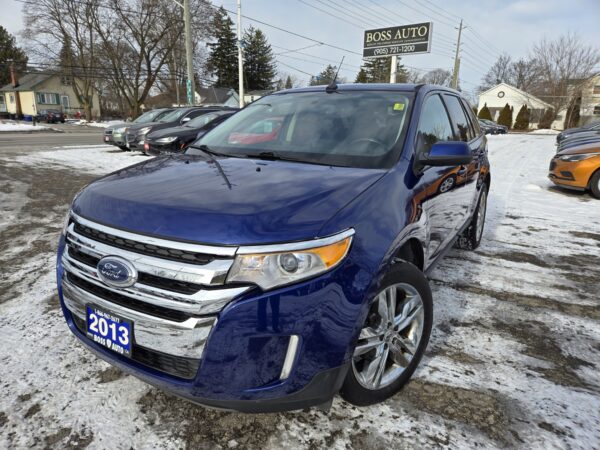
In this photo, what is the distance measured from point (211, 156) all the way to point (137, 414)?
1.55 meters

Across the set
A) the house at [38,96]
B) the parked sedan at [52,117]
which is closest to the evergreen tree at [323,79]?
the parked sedan at [52,117]

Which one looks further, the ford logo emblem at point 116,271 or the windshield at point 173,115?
the windshield at point 173,115

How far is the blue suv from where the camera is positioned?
1479 millimetres

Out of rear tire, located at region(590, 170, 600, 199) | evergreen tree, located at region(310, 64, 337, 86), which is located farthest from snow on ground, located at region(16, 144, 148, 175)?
rear tire, located at region(590, 170, 600, 199)

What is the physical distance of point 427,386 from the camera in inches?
86.4

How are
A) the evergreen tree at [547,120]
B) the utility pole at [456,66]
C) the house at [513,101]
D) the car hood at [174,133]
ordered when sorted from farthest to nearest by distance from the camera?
the house at [513,101]
the evergreen tree at [547,120]
the utility pole at [456,66]
the car hood at [174,133]

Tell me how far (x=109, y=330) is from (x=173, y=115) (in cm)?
1193

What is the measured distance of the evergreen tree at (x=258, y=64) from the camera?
58844mm

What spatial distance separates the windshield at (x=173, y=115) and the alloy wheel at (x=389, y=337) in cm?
1133

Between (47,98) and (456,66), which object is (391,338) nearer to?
(456,66)

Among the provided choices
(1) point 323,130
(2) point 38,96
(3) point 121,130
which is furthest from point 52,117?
(1) point 323,130

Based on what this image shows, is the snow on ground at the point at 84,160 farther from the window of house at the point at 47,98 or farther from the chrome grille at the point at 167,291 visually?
the window of house at the point at 47,98

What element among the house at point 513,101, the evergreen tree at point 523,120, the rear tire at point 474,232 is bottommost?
the rear tire at point 474,232

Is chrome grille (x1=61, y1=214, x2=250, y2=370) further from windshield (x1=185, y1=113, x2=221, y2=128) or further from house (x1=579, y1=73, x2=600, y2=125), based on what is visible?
house (x1=579, y1=73, x2=600, y2=125)
